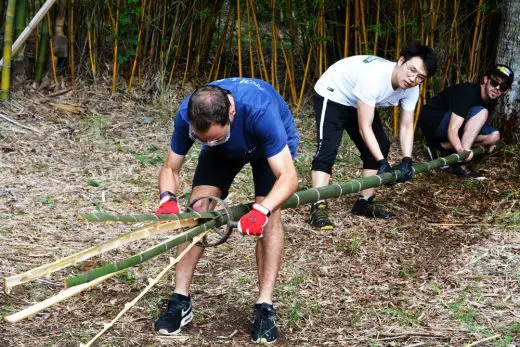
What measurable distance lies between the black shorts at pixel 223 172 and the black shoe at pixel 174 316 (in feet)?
1.58

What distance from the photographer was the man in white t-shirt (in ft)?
14.1

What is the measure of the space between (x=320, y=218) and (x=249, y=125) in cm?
175

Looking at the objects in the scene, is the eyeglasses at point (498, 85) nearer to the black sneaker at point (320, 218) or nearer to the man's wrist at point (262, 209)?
the black sneaker at point (320, 218)

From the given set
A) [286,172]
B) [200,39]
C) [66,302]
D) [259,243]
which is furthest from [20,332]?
[200,39]

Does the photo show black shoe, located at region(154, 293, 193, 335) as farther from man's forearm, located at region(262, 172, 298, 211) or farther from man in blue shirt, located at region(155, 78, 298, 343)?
man's forearm, located at region(262, 172, 298, 211)

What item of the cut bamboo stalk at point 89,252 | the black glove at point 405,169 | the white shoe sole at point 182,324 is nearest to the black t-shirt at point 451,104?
the black glove at point 405,169

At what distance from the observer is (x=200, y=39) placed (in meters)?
6.66

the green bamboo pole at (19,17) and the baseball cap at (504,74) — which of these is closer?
the baseball cap at (504,74)

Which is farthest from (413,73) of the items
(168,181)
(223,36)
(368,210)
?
A: (223,36)

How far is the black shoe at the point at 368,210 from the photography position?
4.92 metres

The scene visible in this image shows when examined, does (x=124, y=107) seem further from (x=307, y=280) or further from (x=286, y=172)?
(x=286, y=172)

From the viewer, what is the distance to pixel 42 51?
6246 mm

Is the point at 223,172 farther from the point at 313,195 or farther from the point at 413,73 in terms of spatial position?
the point at 413,73

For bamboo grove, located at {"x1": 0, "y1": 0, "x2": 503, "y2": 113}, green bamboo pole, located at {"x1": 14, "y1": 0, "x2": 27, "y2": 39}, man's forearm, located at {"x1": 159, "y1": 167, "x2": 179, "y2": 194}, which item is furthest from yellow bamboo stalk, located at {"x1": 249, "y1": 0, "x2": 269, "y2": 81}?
man's forearm, located at {"x1": 159, "y1": 167, "x2": 179, "y2": 194}
